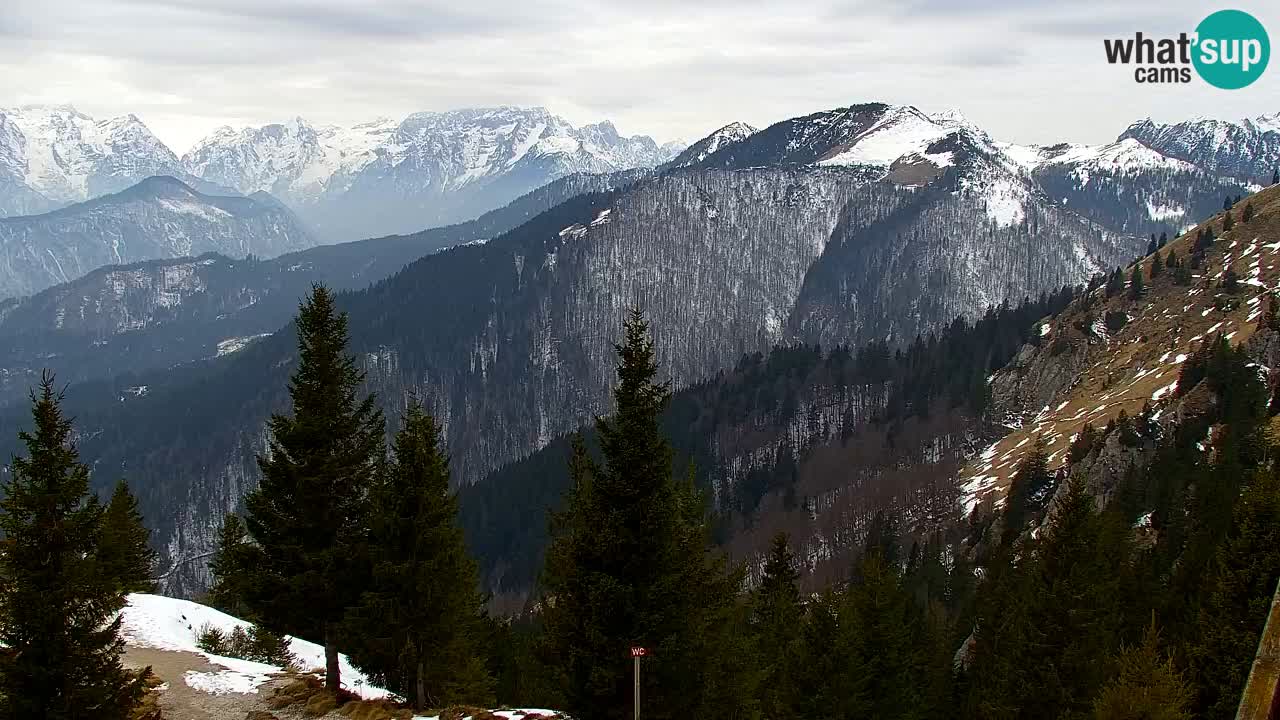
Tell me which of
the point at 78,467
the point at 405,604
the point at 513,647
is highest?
the point at 78,467

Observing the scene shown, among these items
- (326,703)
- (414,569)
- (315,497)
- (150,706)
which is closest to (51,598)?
(315,497)

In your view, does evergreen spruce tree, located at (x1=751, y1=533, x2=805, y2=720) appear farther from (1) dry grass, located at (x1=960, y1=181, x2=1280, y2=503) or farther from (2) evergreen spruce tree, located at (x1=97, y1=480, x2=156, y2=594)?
(1) dry grass, located at (x1=960, y1=181, x2=1280, y2=503)

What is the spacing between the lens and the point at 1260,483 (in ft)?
97.2

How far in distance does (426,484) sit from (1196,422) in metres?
96.8

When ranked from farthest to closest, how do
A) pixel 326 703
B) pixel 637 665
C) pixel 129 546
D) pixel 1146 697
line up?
1. pixel 129 546
2. pixel 326 703
3. pixel 1146 697
4. pixel 637 665

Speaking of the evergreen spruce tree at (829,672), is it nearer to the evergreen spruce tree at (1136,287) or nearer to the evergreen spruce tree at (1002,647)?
the evergreen spruce tree at (1002,647)

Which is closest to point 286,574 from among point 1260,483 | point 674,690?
point 674,690

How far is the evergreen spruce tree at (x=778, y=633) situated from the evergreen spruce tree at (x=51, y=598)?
92.2 feet

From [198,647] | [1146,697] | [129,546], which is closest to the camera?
[1146,697]

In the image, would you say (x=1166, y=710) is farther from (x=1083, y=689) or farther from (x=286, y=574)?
(x=286, y=574)

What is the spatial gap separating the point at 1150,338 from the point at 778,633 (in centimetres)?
A: 12352

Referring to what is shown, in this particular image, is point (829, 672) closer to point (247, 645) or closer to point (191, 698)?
point (191, 698)

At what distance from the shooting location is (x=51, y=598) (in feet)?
74.5

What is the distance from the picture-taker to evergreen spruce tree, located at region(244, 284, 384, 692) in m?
31.6
